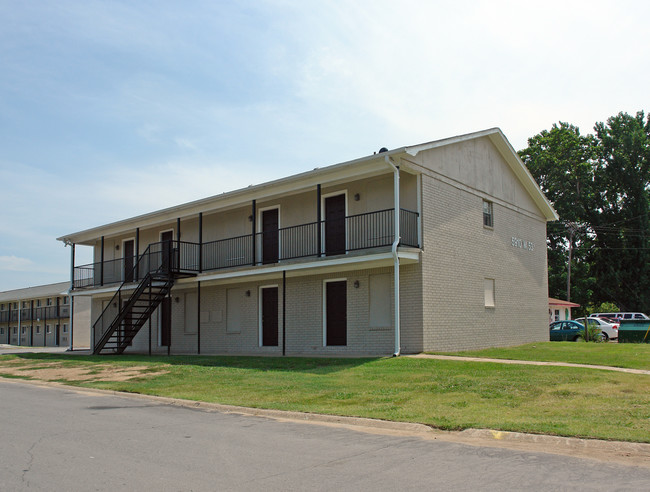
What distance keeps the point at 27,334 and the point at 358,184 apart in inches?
1950

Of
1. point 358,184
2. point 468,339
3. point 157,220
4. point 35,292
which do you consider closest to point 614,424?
point 468,339

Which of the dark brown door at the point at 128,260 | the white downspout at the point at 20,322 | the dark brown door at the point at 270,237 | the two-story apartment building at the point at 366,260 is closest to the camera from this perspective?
the two-story apartment building at the point at 366,260

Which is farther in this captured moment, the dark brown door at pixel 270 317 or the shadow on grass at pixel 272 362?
the dark brown door at pixel 270 317

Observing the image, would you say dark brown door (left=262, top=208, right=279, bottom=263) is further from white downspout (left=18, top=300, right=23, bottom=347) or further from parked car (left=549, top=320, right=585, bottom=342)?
white downspout (left=18, top=300, right=23, bottom=347)

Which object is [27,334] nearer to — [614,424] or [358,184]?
[358,184]

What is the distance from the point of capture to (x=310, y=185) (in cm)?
1981

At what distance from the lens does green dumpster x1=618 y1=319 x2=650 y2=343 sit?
26.9 m

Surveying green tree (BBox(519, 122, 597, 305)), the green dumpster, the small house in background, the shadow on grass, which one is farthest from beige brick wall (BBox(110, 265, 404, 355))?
green tree (BBox(519, 122, 597, 305))

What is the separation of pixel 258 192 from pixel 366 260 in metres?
5.44

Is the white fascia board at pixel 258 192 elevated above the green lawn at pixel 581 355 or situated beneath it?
elevated above

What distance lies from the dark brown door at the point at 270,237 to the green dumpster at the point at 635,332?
16268 mm

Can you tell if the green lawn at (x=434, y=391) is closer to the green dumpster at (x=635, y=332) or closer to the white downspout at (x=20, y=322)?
the green dumpster at (x=635, y=332)

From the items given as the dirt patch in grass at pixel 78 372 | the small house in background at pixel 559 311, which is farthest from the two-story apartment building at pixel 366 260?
the small house in background at pixel 559 311

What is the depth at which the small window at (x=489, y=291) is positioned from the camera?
850 inches
